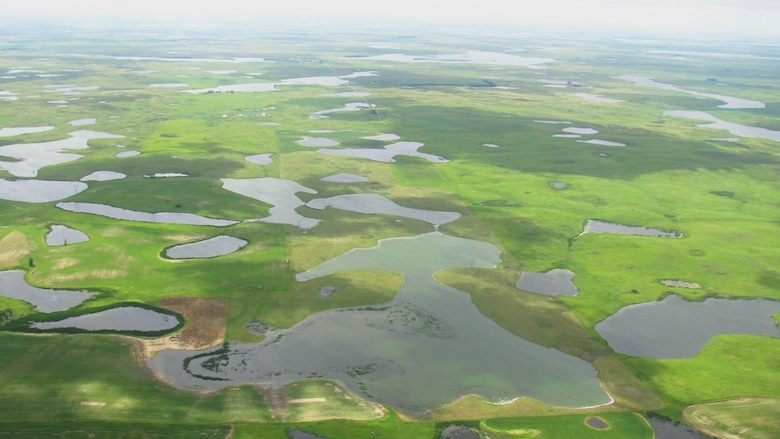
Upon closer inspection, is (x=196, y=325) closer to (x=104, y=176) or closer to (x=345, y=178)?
(x=345, y=178)

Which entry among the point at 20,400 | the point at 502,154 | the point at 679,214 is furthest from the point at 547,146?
the point at 20,400

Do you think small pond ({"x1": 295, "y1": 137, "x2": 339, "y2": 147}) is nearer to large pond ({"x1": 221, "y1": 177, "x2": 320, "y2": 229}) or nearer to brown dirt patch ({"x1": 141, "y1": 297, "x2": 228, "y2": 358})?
large pond ({"x1": 221, "y1": 177, "x2": 320, "y2": 229})

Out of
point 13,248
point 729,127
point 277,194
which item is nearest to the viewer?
point 13,248

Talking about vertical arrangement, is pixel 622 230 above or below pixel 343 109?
below

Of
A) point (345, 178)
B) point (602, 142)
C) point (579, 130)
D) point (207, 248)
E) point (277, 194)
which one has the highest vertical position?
point (579, 130)

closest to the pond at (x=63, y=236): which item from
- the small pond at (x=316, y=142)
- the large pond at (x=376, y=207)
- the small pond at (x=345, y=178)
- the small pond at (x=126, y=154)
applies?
the large pond at (x=376, y=207)

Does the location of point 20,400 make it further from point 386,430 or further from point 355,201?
point 355,201

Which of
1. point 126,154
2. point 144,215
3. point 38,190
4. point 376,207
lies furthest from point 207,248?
point 126,154

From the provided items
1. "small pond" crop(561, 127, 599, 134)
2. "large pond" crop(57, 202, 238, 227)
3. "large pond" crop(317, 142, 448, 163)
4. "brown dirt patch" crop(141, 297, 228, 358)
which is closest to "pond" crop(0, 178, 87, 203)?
"large pond" crop(57, 202, 238, 227)

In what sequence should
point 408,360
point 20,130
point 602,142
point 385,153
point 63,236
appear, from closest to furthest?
point 408,360 < point 63,236 < point 385,153 < point 20,130 < point 602,142
